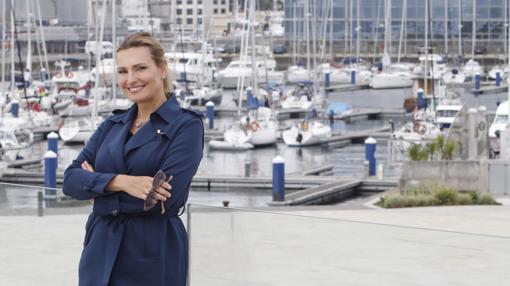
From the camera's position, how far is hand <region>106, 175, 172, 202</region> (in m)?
5.75

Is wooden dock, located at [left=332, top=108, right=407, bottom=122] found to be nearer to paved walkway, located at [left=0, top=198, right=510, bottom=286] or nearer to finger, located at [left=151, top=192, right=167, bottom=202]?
paved walkway, located at [left=0, top=198, right=510, bottom=286]

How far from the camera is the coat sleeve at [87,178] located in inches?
232

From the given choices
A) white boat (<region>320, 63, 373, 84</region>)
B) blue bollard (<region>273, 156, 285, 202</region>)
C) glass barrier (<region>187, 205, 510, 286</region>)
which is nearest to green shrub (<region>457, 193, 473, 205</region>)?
blue bollard (<region>273, 156, 285, 202</region>)

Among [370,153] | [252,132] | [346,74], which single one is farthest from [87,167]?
[346,74]

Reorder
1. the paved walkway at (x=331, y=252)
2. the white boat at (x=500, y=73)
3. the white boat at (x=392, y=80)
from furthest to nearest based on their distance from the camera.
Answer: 1. the white boat at (x=500, y=73)
2. the white boat at (x=392, y=80)
3. the paved walkway at (x=331, y=252)

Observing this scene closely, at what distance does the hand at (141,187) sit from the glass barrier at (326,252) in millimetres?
1661

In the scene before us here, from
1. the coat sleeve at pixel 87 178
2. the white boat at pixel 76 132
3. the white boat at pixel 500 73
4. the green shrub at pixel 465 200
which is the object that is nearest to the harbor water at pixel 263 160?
the white boat at pixel 76 132

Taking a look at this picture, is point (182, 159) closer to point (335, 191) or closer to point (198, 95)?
point (335, 191)

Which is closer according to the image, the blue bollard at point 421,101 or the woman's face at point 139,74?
the woman's face at point 139,74

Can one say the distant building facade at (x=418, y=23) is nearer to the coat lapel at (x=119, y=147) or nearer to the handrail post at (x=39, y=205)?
the handrail post at (x=39, y=205)

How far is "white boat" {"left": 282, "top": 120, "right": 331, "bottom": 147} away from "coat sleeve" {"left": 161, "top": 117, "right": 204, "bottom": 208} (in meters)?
46.5

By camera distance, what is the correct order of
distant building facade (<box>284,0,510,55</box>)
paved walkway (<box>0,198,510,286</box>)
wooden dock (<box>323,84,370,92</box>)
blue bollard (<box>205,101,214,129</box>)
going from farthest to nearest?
distant building facade (<box>284,0,510,55</box>), wooden dock (<box>323,84,370,92</box>), blue bollard (<box>205,101,214,129</box>), paved walkway (<box>0,198,510,286</box>)

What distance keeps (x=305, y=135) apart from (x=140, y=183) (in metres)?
46.9

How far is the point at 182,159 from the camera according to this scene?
19.2 feet
